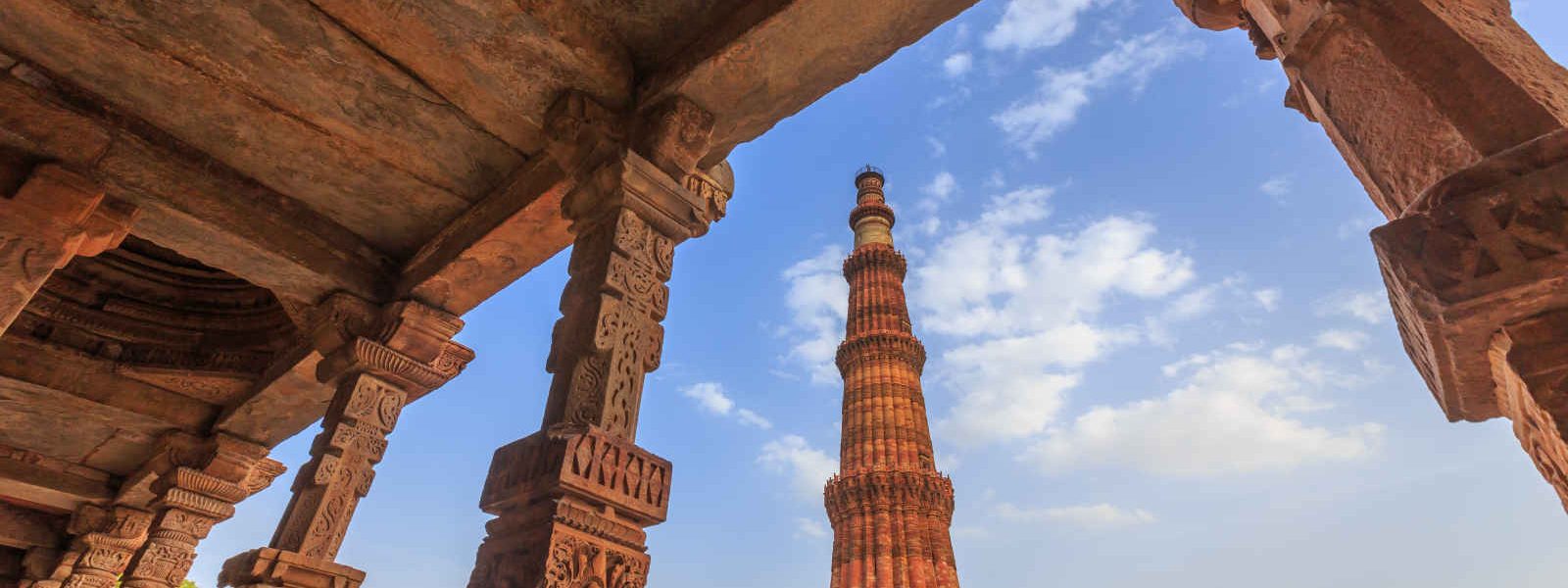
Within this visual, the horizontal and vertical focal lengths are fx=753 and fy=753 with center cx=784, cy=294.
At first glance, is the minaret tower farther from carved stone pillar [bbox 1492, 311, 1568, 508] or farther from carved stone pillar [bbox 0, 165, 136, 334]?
carved stone pillar [bbox 1492, 311, 1568, 508]

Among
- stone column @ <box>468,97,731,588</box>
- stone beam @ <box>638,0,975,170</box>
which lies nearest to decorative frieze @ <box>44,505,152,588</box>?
stone column @ <box>468,97,731,588</box>

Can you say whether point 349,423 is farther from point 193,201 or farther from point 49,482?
point 49,482

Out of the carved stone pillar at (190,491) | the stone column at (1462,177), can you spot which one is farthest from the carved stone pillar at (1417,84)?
the carved stone pillar at (190,491)

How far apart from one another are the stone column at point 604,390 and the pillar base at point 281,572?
1956 millimetres

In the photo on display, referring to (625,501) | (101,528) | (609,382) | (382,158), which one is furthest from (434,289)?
(101,528)

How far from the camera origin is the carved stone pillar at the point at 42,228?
3.10 m

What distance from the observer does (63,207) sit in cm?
337

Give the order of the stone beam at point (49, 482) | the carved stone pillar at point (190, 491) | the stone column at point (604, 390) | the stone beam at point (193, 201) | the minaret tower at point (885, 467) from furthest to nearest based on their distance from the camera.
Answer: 1. the minaret tower at point (885, 467)
2. the stone beam at point (49, 482)
3. the carved stone pillar at point (190, 491)
4. the stone beam at point (193, 201)
5. the stone column at point (604, 390)

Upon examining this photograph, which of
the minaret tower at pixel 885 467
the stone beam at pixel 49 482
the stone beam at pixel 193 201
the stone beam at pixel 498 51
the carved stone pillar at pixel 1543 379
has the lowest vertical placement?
the carved stone pillar at pixel 1543 379

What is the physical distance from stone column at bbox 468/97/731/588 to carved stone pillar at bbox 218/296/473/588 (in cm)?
188

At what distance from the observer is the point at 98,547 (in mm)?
6195

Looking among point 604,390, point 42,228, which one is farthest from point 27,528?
point 604,390

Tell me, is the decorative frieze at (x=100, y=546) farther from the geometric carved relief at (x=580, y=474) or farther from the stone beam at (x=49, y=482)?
the geometric carved relief at (x=580, y=474)

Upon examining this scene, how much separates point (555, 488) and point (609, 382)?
51cm
